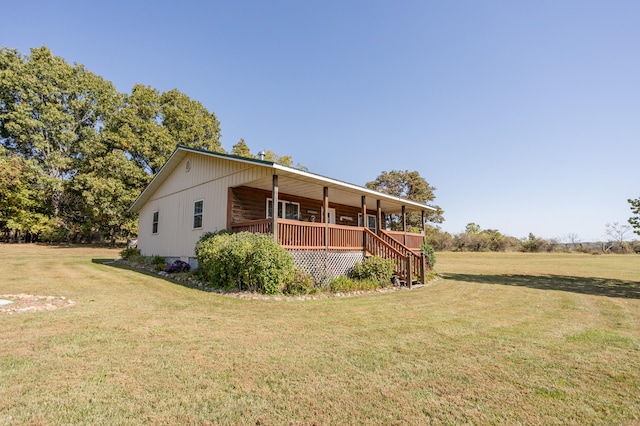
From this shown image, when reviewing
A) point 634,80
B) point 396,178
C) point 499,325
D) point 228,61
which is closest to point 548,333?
point 499,325

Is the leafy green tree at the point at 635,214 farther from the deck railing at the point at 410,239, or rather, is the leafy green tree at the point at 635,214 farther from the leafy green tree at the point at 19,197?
the leafy green tree at the point at 19,197

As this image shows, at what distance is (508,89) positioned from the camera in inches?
511

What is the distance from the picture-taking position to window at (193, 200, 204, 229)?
13.6 metres

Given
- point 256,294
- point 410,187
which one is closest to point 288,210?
point 256,294

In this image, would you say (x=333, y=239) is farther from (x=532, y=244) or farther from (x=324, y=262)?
(x=532, y=244)

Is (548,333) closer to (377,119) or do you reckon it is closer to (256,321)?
(256,321)

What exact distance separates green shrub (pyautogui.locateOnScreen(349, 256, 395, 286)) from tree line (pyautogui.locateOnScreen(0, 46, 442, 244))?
15132 millimetres

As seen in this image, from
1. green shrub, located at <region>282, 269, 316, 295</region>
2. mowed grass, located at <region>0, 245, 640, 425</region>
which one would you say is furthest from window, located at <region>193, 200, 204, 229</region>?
mowed grass, located at <region>0, 245, 640, 425</region>

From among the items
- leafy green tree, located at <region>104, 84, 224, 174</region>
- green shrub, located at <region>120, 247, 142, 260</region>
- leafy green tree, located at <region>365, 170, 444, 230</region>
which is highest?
leafy green tree, located at <region>104, 84, 224, 174</region>

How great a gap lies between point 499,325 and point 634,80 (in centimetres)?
1153

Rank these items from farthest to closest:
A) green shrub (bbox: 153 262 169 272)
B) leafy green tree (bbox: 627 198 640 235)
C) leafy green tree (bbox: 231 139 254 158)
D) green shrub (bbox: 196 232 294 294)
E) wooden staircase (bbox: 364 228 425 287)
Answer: leafy green tree (bbox: 231 139 254 158) < leafy green tree (bbox: 627 198 640 235) < green shrub (bbox: 153 262 169 272) < wooden staircase (bbox: 364 228 425 287) < green shrub (bbox: 196 232 294 294)

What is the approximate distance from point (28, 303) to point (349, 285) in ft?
25.7

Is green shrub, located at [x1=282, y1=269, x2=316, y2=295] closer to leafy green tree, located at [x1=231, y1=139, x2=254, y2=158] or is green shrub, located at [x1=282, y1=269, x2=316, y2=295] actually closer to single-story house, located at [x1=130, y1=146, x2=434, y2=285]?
single-story house, located at [x1=130, y1=146, x2=434, y2=285]

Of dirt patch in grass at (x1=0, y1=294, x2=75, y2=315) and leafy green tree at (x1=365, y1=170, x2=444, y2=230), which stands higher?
leafy green tree at (x1=365, y1=170, x2=444, y2=230)
